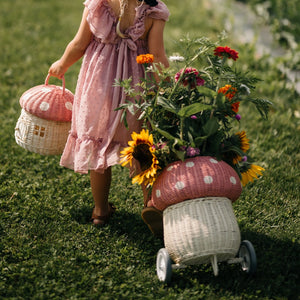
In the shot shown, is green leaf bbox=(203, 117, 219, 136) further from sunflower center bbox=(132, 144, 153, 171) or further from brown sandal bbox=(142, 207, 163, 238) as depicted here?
brown sandal bbox=(142, 207, 163, 238)

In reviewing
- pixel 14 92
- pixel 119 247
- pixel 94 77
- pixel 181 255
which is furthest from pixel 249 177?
pixel 14 92

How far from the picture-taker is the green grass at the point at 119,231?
2334 millimetres

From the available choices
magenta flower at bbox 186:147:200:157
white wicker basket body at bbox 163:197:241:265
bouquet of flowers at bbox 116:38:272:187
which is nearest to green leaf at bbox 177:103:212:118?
bouquet of flowers at bbox 116:38:272:187

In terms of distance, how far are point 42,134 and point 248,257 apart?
142 centimetres

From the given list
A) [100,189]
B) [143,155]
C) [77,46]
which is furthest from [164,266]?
[77,46]

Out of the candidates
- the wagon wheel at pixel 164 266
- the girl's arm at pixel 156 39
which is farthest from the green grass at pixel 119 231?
the girl's arm at pixel 156 39

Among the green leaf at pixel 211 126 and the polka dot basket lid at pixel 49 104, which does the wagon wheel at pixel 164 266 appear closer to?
the green leaf at pixel 211 126

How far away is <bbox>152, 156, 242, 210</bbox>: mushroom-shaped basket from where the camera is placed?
7.28ft

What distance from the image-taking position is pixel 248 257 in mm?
2332

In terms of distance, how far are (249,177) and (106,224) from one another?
3.12ft

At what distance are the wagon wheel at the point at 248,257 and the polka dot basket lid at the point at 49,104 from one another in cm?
130

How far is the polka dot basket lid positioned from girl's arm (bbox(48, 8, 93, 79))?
9 cm

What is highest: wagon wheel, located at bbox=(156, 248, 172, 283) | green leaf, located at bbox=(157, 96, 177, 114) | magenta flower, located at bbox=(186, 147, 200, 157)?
green leaf, located at bbox=(157, 96, 177, 114)

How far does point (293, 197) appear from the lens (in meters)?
3.17
